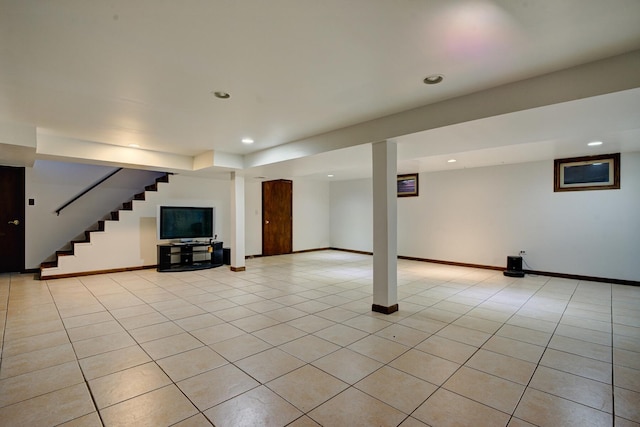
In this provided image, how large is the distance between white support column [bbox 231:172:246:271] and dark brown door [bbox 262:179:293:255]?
2.12 meters

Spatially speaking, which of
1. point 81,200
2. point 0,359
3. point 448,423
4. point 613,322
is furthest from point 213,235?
point 613,322

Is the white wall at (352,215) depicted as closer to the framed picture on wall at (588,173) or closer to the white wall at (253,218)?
the white wall at (253,218)

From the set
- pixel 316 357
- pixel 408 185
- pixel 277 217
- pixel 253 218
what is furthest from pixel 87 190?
pixel 408 185

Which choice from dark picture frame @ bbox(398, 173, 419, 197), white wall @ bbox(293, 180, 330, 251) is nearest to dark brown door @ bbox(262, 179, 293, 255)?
white wall @ bbox(293, 180, 330, 251)

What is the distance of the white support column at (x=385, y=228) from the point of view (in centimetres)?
379

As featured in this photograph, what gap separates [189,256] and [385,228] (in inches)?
204

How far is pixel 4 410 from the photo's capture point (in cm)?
195

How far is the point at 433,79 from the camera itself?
267cm

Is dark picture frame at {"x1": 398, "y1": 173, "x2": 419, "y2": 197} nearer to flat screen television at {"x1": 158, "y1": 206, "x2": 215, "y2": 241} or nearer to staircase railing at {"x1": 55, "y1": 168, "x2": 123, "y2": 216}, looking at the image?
flat screen television at {"x1": 158, "y1": 206, "x2": 215, "y2": 241}

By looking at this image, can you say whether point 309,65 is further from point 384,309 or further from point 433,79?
point 384,309

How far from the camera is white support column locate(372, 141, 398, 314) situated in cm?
379

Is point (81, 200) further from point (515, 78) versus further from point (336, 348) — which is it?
point (515, 78)

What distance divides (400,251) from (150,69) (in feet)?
24.4

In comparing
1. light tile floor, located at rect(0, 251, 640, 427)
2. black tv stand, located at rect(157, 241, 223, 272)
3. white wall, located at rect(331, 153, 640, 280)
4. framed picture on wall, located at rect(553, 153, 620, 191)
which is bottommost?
light tile floor, located at rect(0, 251, 640, 427)
